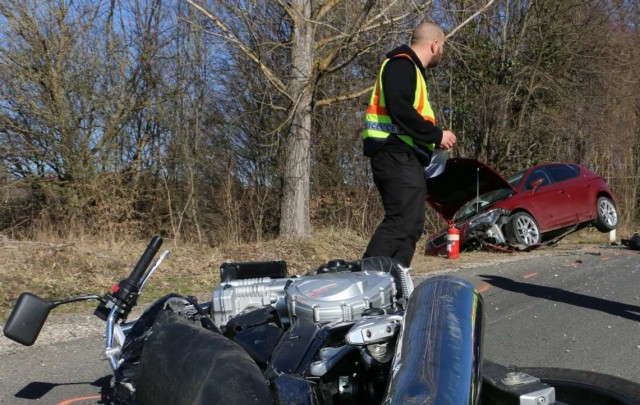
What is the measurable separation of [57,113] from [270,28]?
16.6 feet

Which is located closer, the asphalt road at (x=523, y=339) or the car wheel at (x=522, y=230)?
the asphalt road at (x=523, y=339)

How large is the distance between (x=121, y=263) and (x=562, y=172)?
1004 cm

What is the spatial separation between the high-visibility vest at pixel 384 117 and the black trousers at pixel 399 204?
0.08 meters

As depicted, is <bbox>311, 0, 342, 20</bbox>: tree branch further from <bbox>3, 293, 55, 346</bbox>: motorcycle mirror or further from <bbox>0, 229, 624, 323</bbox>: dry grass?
<bbox>3, 293, 55, 346</bbox>: motorcycle mirror

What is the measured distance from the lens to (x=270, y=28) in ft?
46.8

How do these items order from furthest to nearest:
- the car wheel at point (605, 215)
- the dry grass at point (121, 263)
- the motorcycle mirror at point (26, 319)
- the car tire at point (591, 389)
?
the car wheel at point (605, 215), the dry grass at point (121, 263), the motorcycle mirror at point (26, 319), the car tire at point (591, 389)

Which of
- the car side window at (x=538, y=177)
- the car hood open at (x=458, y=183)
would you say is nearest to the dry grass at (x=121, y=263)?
the car hood open at (x=458, y=183)

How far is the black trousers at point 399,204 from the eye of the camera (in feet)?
13.0

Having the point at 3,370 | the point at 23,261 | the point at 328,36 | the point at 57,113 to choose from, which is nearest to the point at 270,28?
the point at 328,36

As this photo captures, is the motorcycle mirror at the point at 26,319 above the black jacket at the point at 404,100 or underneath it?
underneath

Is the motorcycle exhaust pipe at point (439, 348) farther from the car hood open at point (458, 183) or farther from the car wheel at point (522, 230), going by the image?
the car wheel at point (522, 230)

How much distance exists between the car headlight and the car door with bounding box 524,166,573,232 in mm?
761

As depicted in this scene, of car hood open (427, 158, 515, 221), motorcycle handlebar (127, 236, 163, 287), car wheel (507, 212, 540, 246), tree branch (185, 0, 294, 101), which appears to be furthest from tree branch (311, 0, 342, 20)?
motorcycle handlebar (127, 236, 163, 287)

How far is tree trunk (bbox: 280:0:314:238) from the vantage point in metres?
13.1
